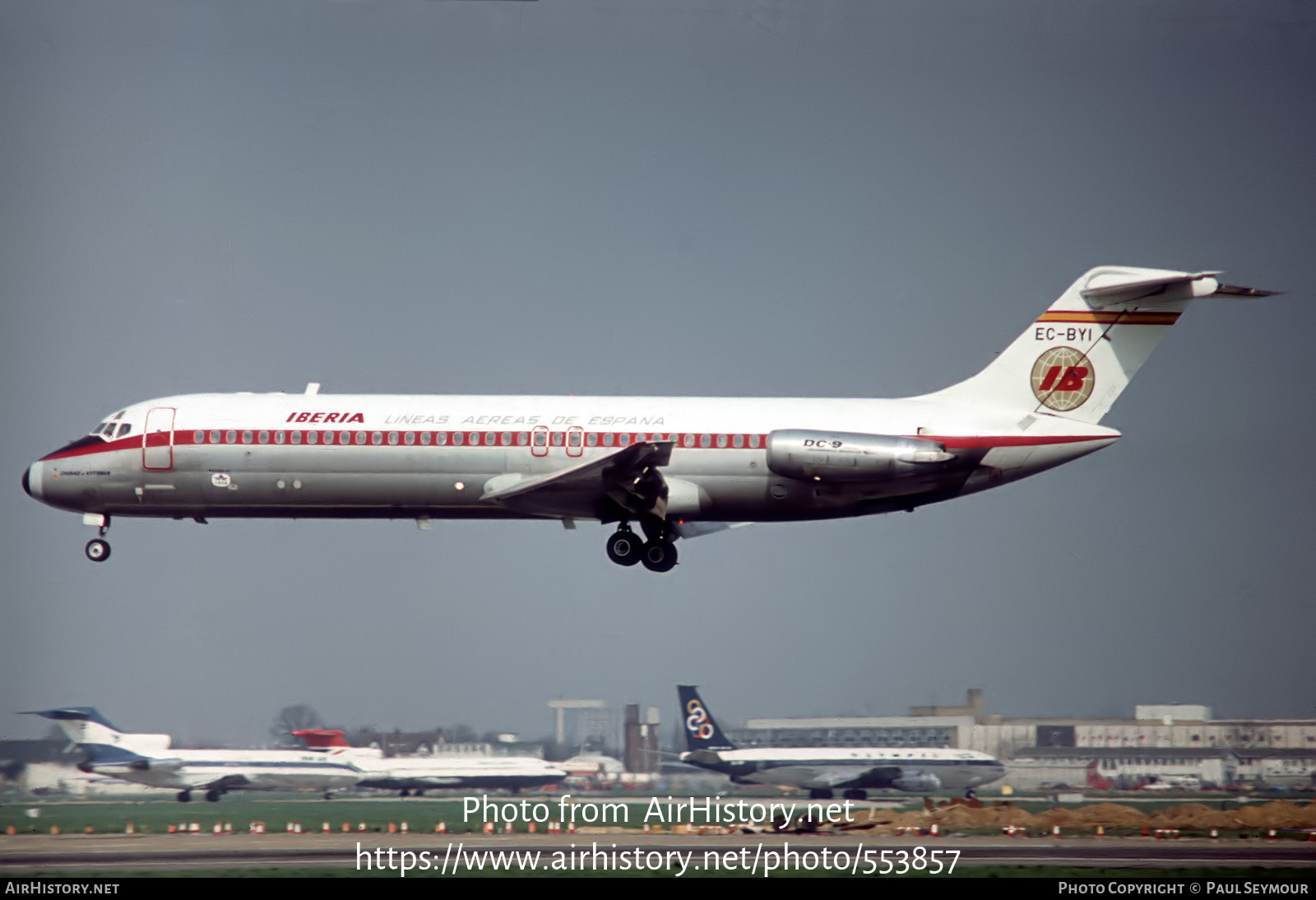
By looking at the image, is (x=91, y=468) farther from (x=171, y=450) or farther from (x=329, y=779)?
(x=329, y=779)

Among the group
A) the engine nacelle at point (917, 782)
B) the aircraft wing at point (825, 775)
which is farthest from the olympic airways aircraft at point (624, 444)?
the engine nacelle at point (917, 782)

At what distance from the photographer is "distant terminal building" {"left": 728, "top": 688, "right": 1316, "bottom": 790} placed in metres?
29.9

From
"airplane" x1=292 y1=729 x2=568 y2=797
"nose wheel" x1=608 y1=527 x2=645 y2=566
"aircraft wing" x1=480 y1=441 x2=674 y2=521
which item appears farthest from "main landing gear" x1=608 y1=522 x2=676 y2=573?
"airplane" x1=292 y1=729 x2=568 y2=797

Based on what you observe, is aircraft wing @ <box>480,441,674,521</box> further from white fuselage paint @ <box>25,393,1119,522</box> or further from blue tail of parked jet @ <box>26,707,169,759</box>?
blue tail of parked jet @ <box>26,707,169,759</box>

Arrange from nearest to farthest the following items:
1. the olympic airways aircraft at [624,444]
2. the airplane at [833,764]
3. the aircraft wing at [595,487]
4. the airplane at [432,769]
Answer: the aircraft wing at [595,487] < the olympic airways aircraft at [624,444] < the airplane at [432,769] < the airplane at [833,764]

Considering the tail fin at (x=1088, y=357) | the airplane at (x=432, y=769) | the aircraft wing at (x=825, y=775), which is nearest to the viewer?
the tail fin at (x=1088, y=357)

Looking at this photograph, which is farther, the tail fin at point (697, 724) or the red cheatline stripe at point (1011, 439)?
the tail fin at point (697, 724)

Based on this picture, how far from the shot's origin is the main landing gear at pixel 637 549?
30125mm

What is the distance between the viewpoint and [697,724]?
32188 mm

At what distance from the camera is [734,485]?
94.7 ft

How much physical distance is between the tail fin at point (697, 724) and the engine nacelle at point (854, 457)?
621 cm

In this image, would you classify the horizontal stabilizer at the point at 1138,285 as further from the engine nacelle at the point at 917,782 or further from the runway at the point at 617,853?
the engine nacelle at the point at 917,782

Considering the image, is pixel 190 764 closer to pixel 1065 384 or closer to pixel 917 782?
pixel 917 782

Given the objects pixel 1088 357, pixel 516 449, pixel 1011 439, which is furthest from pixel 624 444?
pixel 1088 357
